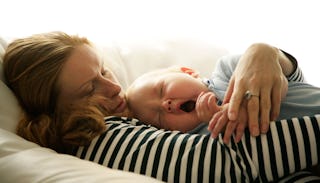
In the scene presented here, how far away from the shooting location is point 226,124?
818 mm

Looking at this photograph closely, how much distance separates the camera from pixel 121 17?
1632mm

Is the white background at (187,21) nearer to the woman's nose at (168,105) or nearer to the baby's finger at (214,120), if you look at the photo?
the woman's nose at (168,105)

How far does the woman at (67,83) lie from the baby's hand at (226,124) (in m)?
0.07

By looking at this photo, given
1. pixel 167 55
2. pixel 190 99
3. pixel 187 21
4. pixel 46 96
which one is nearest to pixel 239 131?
pixel 190 99

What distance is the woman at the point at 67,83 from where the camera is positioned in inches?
35.3

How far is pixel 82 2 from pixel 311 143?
3.48ft

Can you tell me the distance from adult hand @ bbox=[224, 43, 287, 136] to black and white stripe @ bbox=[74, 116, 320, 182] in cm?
3

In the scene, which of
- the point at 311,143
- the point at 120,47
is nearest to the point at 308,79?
the point at 120,47

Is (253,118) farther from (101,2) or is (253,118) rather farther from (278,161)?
(101,2)

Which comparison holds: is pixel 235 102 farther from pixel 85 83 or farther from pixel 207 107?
pixel 85 83

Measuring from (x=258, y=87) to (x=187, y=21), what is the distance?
0.92 m

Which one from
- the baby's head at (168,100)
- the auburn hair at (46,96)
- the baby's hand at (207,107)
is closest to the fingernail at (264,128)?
the baby's hand at (207,107)

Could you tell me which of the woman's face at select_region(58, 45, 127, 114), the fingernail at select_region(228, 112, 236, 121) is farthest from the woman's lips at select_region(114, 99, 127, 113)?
the fingernail at select_region(228, 112, 236, 121)

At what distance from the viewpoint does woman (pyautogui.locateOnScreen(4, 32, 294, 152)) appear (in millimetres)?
896
